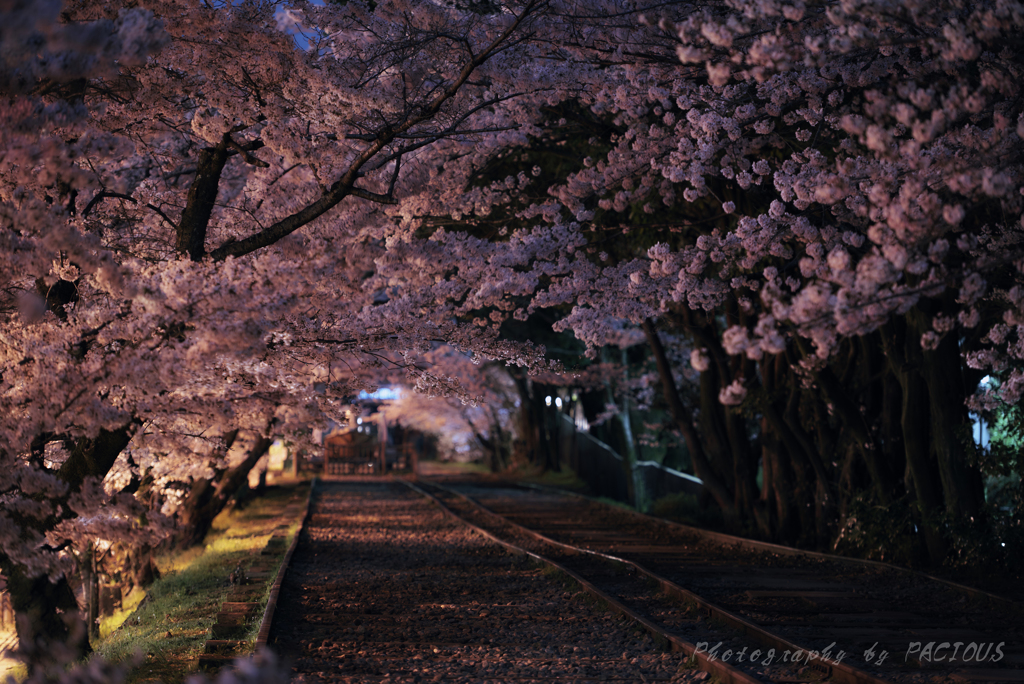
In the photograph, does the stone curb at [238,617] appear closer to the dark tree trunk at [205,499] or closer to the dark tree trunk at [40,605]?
the dark tree trunk at [40,605]

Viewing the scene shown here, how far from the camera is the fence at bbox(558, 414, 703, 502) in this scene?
24484mm

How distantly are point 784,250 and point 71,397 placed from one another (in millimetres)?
6648

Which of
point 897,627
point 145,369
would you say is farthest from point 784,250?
point 145,369

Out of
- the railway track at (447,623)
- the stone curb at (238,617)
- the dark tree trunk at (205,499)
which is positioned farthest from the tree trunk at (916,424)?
the dark tree trunk at (205,499)

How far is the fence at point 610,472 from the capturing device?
24.5 metres

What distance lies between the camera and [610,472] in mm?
31391

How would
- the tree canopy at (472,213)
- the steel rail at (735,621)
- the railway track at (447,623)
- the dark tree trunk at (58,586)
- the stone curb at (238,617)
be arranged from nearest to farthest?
the tree canopy at (472,213)
the steel rail at (735,621)
the railway track at (447,623)
the stone curb at (238,617)
the dark tree trunk at (58,586)

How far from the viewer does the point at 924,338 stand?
6516mm

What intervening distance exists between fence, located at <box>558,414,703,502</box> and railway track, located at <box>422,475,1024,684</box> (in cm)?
700

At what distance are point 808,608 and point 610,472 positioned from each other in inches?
858

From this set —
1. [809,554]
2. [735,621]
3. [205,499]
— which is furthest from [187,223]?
[205,499]

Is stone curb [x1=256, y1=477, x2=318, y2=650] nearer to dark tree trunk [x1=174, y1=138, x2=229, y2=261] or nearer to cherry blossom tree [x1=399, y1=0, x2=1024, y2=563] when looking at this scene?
dark tree trunk [x1=174, y1=138, x2=229, y2=261]

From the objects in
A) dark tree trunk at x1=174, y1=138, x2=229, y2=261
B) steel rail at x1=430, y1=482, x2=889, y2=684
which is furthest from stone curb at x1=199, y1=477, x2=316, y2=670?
steel rail at x1=430, y1=482, x2=889, y2=684

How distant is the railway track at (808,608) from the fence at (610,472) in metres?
7.00
